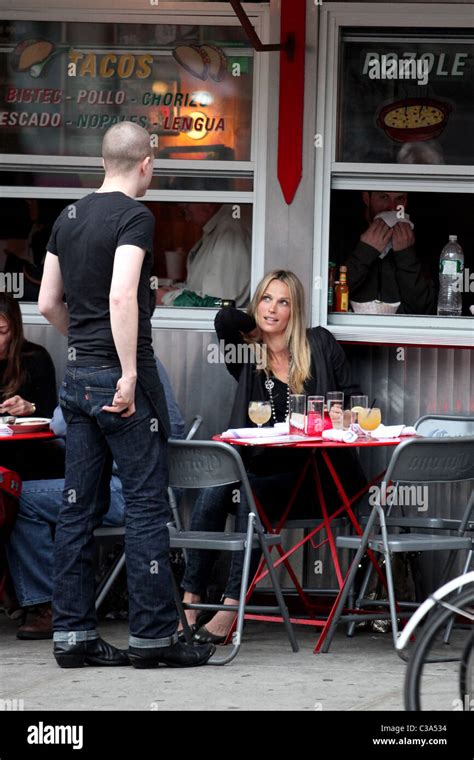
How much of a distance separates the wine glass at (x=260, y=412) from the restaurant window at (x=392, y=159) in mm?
955

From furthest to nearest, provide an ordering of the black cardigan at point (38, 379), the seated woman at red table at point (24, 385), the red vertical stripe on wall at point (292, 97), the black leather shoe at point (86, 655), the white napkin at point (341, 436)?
the red vertical stripe on wall at point (292, 97) < the black cardigan at point (38, 379) < the seated woman at red table at point (24, 385) < the white napkin at point (341, 436) < the black leather shoe at point (86, 655)

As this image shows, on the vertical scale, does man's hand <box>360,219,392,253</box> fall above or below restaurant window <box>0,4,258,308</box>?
below

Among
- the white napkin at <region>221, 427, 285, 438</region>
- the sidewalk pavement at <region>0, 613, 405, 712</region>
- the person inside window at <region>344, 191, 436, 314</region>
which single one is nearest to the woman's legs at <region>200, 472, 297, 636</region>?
the sidewalk pavement at <region>0, 613, 405, 712</region>

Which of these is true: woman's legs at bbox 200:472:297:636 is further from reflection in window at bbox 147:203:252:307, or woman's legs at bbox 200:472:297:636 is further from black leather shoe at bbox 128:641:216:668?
reflection in window at bbox 147:203:252:307

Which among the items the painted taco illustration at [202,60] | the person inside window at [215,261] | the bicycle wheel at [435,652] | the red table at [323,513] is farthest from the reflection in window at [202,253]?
the bicycle wheel at [435,652]

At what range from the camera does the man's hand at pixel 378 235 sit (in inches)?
286

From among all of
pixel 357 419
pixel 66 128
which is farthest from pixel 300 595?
pixel 66 128

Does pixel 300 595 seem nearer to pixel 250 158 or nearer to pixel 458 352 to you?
pixel 458 352

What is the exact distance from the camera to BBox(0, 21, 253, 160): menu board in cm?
725

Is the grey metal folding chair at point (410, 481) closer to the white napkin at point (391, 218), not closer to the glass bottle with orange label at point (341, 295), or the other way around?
the glass bottle with orange label at point (341, 295)

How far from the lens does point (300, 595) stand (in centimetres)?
632

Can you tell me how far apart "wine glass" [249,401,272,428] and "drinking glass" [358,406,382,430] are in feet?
1.42

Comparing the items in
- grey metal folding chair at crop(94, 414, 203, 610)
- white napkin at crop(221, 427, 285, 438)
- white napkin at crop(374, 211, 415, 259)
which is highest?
white napkin at crop(374, 211, 415, 259)

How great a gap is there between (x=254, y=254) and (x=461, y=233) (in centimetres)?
111
